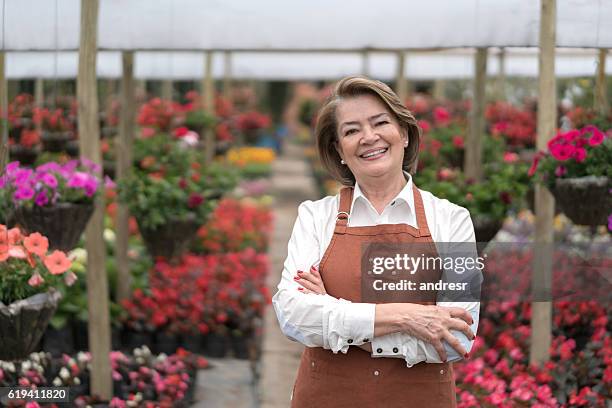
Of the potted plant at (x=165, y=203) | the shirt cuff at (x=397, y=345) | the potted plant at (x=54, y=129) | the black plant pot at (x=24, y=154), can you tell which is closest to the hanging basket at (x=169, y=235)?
the potted plant at (x=165, y=203)

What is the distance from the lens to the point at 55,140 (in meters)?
6.08

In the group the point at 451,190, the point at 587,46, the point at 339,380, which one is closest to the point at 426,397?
the point at 339,380

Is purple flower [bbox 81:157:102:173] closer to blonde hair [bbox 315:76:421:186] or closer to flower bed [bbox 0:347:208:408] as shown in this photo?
flower bed [bbox 0:347:208:408]

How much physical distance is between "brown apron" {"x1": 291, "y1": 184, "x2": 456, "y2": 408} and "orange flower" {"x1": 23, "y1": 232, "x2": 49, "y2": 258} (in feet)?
3.98

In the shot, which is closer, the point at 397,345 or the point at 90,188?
the point at 397,345

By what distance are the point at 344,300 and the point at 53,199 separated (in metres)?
1.80

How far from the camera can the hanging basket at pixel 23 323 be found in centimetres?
280

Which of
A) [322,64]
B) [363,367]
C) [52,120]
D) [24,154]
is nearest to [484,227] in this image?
[363,367]

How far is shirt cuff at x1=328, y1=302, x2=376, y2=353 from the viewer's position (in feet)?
6.66

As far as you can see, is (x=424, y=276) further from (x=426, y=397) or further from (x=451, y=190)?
(x=451, y=190)

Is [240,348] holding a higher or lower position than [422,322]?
lower

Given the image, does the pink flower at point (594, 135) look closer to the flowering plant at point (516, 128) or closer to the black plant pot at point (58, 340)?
the black plant pot at point (58, 340)

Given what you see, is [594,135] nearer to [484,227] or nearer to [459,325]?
[484,227]

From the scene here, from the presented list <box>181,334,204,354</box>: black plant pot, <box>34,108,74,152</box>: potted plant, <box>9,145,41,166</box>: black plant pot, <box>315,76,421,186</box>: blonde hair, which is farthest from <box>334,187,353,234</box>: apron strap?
<box>34,108,74,152</box>: potted plant
